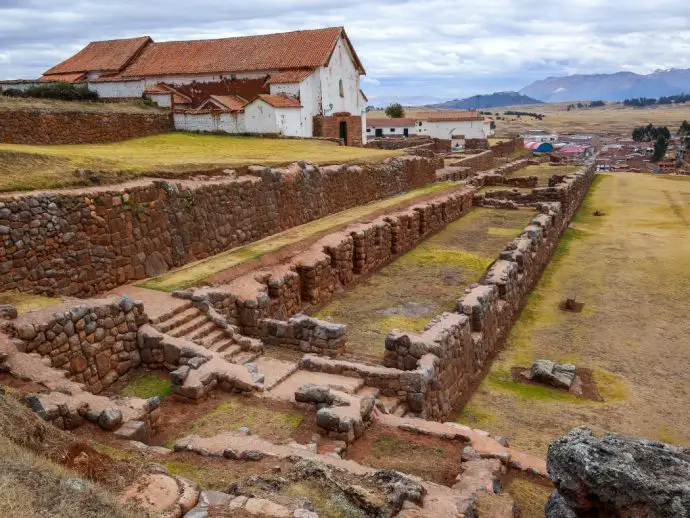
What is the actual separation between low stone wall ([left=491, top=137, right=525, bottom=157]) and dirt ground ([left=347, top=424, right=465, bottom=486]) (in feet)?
179

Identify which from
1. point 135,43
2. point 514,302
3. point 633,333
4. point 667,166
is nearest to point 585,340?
point 633,333

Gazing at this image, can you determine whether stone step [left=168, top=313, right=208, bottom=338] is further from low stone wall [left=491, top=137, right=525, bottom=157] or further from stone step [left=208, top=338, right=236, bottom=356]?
low stone wall [left=491, top=137, right=525, bottom=157]

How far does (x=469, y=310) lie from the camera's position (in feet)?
46.8

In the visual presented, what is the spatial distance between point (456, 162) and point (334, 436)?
4027 centimetres

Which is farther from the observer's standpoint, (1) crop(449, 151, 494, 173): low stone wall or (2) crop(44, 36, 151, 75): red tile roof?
(1) crop(449, 151, 494, 173): low stone wall

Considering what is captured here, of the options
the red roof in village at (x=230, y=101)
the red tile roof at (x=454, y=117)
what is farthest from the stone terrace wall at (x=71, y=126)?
the red tile roof at (x=454, y=117)

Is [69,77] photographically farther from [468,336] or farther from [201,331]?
[468,336]

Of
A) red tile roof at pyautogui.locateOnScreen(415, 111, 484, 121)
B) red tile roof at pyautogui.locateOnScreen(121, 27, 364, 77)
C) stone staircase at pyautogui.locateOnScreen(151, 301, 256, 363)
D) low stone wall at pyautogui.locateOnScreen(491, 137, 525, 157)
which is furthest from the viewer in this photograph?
red tile roof at pyautogui.locateOnScreen(415, 111, 484, 121)

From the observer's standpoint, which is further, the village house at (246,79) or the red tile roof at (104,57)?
the red tile roof at (104,57)

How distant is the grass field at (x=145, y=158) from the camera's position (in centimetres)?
1337

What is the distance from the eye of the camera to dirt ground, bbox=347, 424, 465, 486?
8258 millimetres

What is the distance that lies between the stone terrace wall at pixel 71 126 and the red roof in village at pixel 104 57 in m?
15.1

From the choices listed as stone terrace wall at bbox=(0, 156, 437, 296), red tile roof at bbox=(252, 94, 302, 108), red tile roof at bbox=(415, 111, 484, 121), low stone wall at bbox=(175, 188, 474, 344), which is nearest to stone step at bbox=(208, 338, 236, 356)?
low stone wall at bbox=(175, 188, 474, 344)

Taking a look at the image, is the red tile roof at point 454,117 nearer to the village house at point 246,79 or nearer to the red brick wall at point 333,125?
the village house at point 246,79
